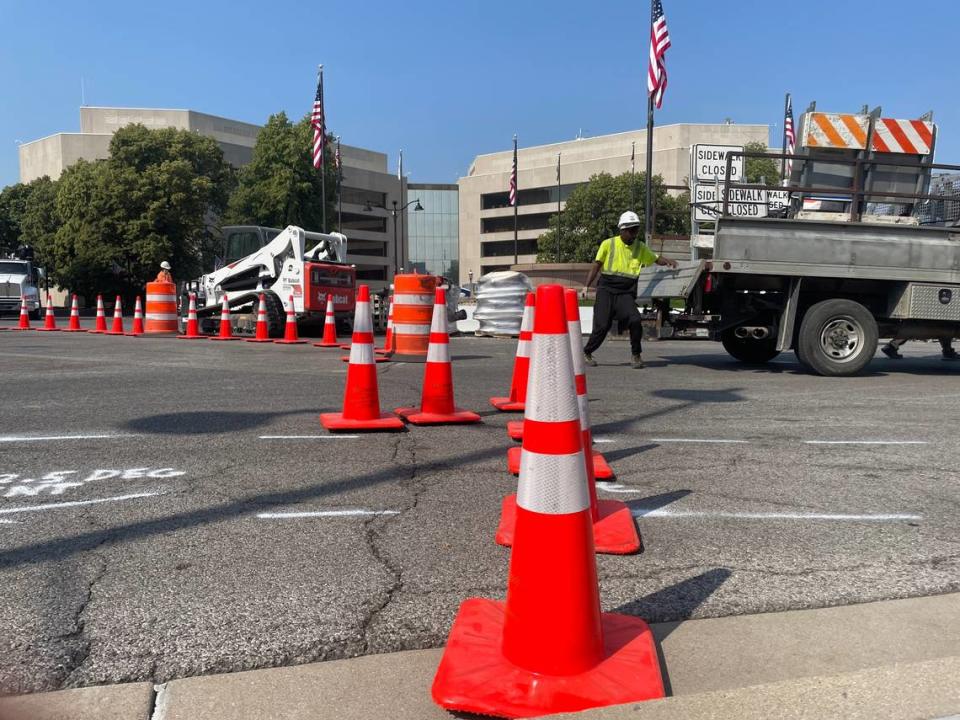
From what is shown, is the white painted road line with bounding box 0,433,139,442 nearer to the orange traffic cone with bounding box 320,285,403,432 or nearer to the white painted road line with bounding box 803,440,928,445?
the orange traffic cone with bounding box 320,285,403,432

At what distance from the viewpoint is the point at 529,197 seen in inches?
3410

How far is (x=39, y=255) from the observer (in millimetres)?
53094

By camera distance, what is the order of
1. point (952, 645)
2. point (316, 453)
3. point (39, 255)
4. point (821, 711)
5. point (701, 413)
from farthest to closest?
point (39, 255) → point (701, 413) → point (316, 453) → point (952, 645) → point (821, 711)

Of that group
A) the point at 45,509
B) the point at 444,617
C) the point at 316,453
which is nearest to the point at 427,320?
the point at 316,453

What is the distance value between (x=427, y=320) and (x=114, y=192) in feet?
126

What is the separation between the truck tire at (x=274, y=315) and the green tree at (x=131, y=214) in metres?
30.2

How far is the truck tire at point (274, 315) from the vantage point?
1684cm

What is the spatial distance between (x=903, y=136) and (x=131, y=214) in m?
43.1

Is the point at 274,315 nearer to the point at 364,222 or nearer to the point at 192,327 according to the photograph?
the point at 192,327

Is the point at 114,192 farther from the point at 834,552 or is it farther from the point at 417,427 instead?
the point at 834,552

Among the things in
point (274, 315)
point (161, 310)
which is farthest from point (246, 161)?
point (274, 315)

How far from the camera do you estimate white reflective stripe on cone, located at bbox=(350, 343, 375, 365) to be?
18.6 ft

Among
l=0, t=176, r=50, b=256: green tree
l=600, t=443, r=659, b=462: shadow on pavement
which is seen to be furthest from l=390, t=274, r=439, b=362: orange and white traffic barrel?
l=0, t=176, r=50, b=256: green tree

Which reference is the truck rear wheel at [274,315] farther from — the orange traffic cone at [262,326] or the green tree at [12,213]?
the green tree at [12,213]
